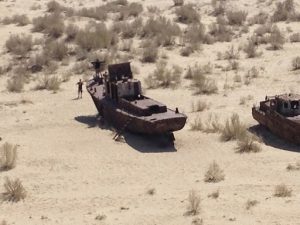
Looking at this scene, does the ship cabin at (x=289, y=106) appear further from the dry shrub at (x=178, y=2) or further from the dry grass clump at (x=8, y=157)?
the dry shrub at (x=178, y=2)

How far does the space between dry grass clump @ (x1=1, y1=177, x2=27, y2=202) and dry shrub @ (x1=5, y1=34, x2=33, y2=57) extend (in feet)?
51.6

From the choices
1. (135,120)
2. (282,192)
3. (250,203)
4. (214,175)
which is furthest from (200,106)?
(250,203)

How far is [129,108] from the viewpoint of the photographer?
1717 centimetres

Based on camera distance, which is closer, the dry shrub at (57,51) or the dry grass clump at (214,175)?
the dry grass clump at (214,175)

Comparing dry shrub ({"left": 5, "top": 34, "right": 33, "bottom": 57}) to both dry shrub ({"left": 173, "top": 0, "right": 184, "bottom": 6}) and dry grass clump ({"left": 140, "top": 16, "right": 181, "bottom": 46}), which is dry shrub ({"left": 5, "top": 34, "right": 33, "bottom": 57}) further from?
dry shrub ({"left": 173, "top": 0, "right": 184, "bottom": 6})

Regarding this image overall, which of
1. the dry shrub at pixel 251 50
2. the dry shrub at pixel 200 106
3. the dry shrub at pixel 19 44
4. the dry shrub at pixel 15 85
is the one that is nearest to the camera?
the dry shrub at pixel 200 106

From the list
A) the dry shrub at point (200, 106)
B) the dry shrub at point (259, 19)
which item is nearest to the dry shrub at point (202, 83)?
the dry shrub at point (200, 106)

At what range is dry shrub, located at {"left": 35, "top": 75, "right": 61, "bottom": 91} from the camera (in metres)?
23.2

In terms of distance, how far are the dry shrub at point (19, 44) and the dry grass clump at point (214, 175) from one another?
1622 centimetres

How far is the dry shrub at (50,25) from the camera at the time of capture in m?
31.3

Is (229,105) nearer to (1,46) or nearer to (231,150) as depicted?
(231,150)

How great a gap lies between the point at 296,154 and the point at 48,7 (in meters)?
26.6

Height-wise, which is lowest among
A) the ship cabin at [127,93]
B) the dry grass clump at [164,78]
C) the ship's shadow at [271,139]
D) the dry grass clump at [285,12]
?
the dry grass clump at [164,78]

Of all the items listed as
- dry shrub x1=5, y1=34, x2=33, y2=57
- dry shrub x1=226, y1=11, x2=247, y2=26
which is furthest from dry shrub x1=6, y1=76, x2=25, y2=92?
dry shrub x1=226, y1=11, x2=247, y2=26
